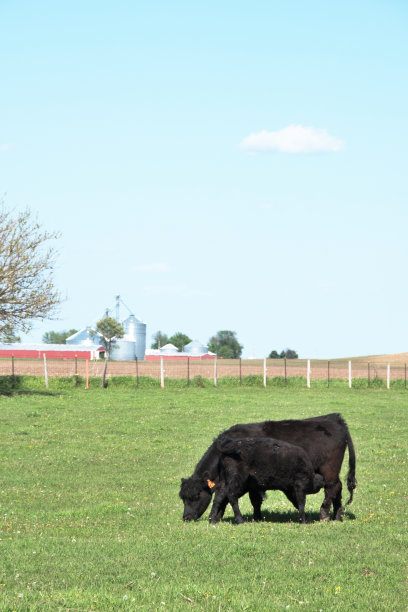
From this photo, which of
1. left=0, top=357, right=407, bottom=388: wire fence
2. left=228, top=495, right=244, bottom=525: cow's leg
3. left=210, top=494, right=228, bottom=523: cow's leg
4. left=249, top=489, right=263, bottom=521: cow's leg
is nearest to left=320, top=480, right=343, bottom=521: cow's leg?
left=249, top=489, right=263, bottom=521: cow's leg

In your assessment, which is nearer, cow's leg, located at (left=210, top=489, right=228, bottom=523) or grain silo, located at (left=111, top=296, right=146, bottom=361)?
cow's leg, located at (left=210, top=489, right=228, bottom=523)

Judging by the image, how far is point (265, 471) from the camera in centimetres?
1208

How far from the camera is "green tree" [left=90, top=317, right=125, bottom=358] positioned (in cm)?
15138

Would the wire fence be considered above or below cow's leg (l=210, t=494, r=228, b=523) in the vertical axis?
below

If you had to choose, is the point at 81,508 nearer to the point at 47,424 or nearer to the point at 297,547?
the point at 297,547

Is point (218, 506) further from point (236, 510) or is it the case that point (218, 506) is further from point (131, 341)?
point (131, 341)

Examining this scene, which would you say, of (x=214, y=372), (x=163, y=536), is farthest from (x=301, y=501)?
(x=214, y=372)

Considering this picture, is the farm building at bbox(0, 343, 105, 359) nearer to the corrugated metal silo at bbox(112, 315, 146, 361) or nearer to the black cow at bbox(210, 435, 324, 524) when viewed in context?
the corrugated metal silo at bbox(112, 315, 146, 361)

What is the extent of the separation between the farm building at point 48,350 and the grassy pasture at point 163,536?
109 metres

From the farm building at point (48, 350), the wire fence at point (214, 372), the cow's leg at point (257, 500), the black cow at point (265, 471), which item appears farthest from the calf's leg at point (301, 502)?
the farm building at point (48, 350)

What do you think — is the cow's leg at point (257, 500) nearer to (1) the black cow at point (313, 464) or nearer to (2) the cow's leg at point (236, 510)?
(1) the black cow at point (313, 464)

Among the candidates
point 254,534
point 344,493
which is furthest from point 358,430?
point 254,534

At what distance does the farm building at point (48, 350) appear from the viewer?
13388 cm

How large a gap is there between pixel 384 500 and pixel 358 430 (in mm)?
12464
